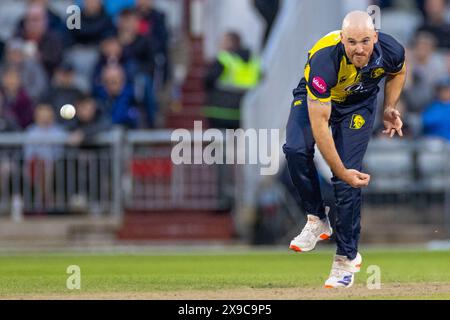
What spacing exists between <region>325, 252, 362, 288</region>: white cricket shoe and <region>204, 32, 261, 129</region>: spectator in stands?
35.4 ft

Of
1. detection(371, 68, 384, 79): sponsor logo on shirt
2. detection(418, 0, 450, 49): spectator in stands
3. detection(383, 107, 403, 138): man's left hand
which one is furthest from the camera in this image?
detection(418, 0, 450, 49): spectator in stands

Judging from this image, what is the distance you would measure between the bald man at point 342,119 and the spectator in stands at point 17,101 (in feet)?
36.7

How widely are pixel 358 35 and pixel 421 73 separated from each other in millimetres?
12225

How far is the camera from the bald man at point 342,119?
12.0m

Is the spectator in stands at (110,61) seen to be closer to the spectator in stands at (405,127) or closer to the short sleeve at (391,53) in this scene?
the spectator in stands at (405,127)

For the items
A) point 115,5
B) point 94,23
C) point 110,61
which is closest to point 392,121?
point 110,61

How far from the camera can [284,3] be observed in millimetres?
25594

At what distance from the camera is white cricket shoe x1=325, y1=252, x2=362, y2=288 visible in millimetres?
12860

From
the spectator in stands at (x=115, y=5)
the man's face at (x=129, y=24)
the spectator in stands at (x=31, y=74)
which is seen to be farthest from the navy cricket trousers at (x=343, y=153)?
the spectator in stands at (x=115, y=5)

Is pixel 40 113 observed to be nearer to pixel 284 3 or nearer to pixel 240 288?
pixel 284 3

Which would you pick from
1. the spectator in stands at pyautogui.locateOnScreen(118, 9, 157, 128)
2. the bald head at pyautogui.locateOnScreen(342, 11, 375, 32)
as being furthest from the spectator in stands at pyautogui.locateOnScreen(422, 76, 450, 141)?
the bald head at pyautogui.locateOnScreen(342, 11, 375, 32)

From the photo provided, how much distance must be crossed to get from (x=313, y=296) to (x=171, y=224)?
11.4 meters

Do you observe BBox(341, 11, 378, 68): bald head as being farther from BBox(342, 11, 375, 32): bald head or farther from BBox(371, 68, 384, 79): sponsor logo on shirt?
BBox(371, 68, 384, 79): sponsor logo on shirt
